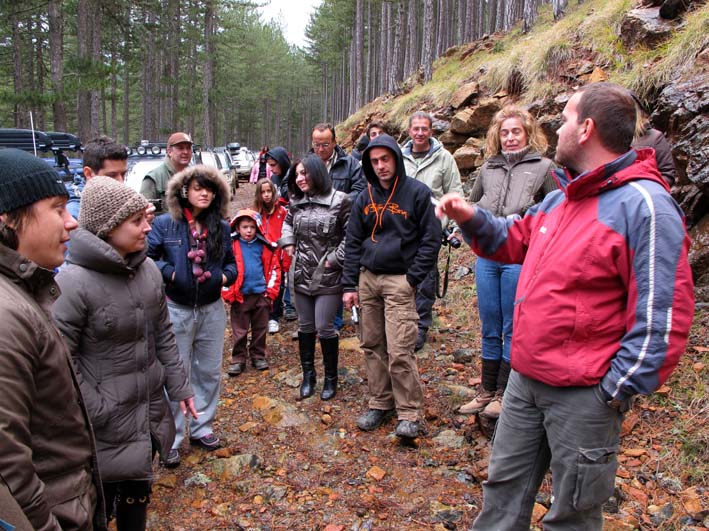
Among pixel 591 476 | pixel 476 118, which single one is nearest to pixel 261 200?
pixel 591 476

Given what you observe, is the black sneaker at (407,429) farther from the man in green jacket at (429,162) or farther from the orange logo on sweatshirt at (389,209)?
the orange logo on sweatshirt at (389,209)

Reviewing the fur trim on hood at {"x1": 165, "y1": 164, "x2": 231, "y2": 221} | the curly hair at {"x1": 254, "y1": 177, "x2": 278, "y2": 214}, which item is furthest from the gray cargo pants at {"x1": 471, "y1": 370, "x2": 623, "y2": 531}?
the curly hair at {"x1": 254, "y1": 177, "x2": 278, "y2": 214}

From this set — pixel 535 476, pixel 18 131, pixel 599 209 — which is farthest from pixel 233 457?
pixel 18 131

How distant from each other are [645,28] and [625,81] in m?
1.25

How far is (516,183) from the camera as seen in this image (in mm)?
3949

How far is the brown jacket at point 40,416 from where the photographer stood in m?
1.30

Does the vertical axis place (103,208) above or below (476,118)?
below

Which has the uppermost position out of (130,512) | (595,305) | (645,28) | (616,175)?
(645,28)

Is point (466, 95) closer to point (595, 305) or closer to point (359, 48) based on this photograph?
point (595, 305)

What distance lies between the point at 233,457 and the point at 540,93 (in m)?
7.92

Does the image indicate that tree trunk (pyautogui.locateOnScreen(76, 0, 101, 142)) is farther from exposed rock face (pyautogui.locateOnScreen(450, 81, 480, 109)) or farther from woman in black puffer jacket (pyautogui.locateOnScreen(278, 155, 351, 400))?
woman in black puffer jacket (pyautogui.locateOnScreen(278, 155, 351, 400))

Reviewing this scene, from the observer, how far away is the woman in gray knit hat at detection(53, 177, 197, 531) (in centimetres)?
240

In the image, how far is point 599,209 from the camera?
6.81ft

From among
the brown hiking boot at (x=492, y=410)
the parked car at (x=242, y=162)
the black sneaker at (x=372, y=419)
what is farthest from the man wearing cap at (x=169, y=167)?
the parked car at (x=242, y=162)
